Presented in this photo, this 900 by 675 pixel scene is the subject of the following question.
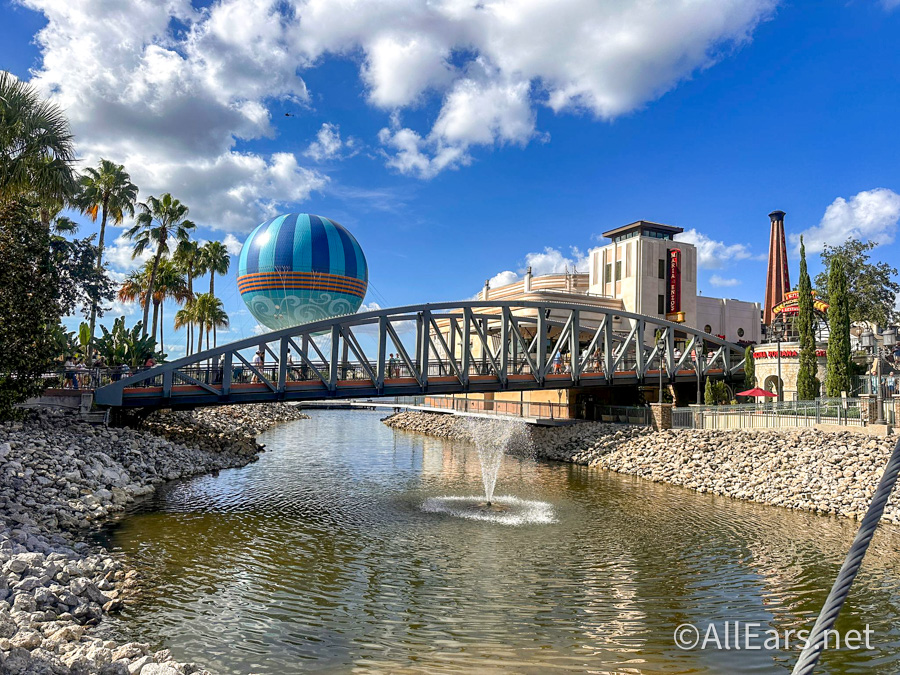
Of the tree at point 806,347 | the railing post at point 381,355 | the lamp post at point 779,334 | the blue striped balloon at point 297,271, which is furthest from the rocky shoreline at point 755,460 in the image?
the blue striped balloon at point 297,271

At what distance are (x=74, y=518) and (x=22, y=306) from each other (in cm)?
992

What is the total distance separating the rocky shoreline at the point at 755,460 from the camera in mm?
23312

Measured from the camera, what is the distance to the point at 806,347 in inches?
1542

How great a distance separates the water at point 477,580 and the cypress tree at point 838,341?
16248 millimetres

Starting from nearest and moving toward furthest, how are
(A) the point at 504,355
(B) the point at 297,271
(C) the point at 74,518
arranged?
1. (C) the point at 74,518
2. (A) the point at 504,355
3. (B) the point at 297,271

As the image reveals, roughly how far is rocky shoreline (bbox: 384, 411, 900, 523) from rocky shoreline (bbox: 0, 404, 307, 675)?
22.8 m

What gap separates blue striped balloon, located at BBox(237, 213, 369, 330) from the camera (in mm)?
44281

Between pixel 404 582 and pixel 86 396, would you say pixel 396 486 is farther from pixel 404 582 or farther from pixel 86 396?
pixel 86 396

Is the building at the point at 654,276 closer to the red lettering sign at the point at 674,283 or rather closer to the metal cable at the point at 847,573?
the red lettering sign at the point at 674,283

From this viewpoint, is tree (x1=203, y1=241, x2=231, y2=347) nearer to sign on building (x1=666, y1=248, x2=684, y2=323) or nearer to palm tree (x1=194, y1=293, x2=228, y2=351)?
palm tree (x1=194, y1=293, x2=228, y2=351)

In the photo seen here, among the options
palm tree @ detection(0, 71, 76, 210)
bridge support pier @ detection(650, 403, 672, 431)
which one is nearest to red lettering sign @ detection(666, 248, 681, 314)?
bridge support pier @ detection(650, 403, 672, 431)

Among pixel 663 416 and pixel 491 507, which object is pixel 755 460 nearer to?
pixel 663 416

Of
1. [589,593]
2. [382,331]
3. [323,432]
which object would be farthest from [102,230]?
[589,593]

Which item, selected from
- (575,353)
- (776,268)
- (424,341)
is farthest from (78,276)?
(776,268)
